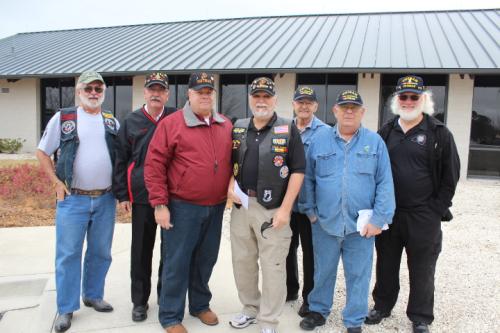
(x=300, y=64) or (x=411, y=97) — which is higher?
(x=300, y=64)

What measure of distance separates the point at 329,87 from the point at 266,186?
983 cm

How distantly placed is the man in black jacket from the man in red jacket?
253 millimetres

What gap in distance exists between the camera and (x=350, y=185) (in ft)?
10.1

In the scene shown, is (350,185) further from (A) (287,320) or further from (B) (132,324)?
(B) (132,324)

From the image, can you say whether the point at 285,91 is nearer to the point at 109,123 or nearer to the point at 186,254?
the point at 109,123

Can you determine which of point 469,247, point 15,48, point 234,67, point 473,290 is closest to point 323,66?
point 234,67

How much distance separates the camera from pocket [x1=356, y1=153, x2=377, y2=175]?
305cm

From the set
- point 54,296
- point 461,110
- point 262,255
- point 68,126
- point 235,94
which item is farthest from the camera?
point 235,94

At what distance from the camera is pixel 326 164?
10.4 ft

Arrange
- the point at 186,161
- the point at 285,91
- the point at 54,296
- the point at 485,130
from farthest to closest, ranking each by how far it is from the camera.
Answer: the point at 285,91 → the point at 485,130 → the point at 54,296 → the point at 186,161

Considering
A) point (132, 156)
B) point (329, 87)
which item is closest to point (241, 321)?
point (132, 156)

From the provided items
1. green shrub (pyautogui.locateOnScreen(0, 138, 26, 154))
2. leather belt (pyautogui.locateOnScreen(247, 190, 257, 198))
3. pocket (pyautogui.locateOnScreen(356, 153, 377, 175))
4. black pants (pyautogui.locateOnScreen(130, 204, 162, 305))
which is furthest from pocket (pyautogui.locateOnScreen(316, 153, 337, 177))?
green shrub (pyautogui.locateOnScreen(0, 138, 26, 154))

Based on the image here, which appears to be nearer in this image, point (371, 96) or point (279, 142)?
point (279, 142)

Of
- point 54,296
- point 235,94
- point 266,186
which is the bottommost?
point 54,296
